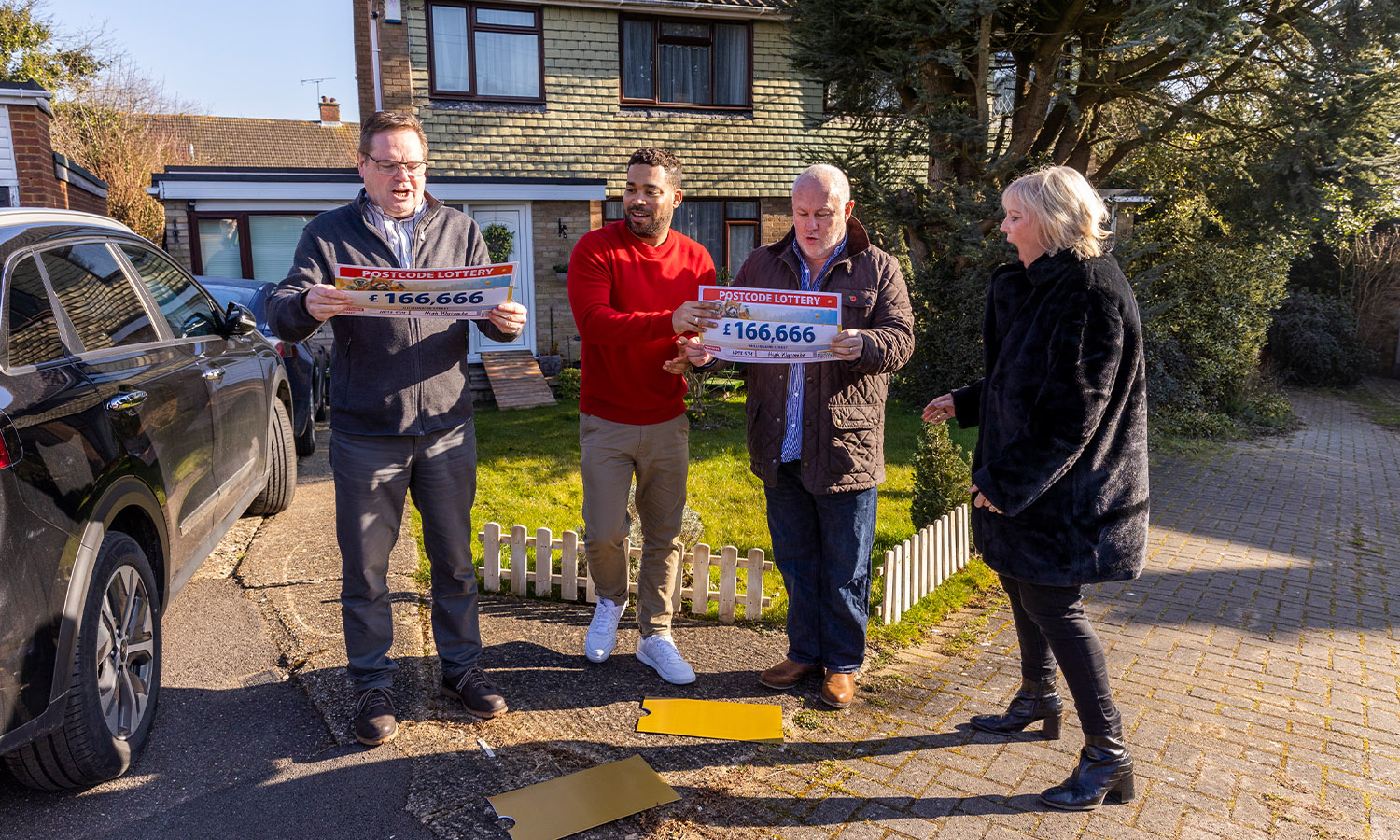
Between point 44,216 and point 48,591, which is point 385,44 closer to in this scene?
point 44,216

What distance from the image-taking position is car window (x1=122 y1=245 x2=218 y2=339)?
4348 mm

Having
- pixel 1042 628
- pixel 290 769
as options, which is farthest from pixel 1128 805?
pixel 290 769

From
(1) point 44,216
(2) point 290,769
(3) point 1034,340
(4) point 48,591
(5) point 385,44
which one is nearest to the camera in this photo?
(4) point 48,591

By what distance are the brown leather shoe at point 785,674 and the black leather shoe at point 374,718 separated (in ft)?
5.16

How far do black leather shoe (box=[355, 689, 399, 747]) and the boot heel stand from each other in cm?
269

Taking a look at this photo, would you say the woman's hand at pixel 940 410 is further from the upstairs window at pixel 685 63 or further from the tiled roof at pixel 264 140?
the tiled roof at pixel 264 140

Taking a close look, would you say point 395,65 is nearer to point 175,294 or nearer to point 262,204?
point 262,204

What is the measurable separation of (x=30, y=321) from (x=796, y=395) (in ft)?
9.09

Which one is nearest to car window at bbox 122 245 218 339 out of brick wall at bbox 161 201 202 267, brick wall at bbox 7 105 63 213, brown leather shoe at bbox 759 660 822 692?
brown leather shoe at bbox 759 660 822 692

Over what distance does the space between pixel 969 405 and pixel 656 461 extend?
1.35 meters

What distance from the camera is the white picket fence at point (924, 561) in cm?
485

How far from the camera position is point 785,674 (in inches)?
159

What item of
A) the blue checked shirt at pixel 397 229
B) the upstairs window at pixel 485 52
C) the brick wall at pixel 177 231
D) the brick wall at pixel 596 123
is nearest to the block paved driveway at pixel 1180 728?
the blue checked shirt at pixel 397 229

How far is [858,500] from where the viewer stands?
3807 mm
